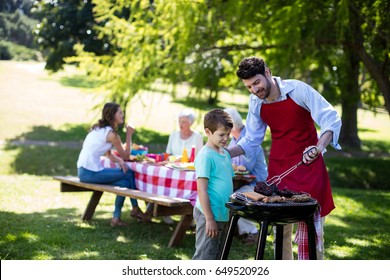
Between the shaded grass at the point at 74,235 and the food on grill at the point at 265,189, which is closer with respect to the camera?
the food on grill at the point at 265,189

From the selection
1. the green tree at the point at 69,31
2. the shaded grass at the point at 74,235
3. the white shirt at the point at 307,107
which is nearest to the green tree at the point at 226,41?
the green tree at the point at 69,31

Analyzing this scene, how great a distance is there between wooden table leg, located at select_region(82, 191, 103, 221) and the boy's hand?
112 inches

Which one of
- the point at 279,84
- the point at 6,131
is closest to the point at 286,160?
the point at 279,84

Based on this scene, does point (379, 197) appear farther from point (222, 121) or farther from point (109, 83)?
point (222, 121)

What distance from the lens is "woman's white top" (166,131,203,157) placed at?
639 centimetres

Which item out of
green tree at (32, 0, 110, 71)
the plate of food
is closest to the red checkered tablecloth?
the plate of food

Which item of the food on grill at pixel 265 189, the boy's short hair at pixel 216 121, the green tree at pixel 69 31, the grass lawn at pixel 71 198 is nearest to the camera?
the food on grill at pixel 265 189

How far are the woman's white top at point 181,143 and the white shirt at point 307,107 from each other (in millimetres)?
2484

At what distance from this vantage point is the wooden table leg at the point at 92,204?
6320mm

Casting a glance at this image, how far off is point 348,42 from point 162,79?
9.78 feet

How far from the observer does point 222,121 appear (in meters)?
3.58

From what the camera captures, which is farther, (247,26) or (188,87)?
(188,87)

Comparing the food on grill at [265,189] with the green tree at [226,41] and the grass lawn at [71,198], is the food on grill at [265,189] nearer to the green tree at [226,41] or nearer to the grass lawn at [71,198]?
the grass lawn at [71,198]

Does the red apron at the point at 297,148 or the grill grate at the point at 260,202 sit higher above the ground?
the red apron at the point at 297,148
